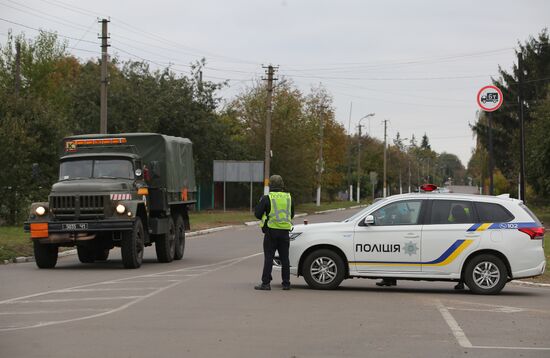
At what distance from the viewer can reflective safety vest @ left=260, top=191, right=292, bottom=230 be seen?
48.8 ft

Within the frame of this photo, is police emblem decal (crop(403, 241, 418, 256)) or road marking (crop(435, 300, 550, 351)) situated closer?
road marking (crop(435, 300, 550, 351))

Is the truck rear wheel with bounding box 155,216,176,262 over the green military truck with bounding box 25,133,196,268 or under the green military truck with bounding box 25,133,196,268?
under

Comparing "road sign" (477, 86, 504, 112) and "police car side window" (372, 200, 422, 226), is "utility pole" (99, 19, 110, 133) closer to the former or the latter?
"road sign" (477, 86, 504, 112)

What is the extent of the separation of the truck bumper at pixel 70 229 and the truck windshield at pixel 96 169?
147 cm

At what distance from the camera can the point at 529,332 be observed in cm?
1063

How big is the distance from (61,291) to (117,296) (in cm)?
123

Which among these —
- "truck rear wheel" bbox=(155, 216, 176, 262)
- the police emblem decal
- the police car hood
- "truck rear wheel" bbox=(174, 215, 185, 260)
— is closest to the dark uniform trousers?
the police car hood

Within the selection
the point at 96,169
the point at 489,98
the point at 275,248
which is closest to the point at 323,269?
the point at 275,248

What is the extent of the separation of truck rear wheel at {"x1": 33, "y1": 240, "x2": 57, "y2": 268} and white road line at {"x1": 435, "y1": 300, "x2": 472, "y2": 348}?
372 inches

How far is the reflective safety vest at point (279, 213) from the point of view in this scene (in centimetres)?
1488

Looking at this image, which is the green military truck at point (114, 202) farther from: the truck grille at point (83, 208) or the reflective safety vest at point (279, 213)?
the reflective safety vest at point (279, 213)

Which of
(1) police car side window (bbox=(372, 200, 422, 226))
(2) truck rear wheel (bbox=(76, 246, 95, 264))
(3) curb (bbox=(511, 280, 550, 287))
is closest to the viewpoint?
(1) police car side window (bbox=(372, 200, 422, 226))

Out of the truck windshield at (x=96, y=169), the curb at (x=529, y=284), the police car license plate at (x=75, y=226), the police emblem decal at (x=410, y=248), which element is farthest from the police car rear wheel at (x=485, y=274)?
the truck windshield at (x=96, y=169)

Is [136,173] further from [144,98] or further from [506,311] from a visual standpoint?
[144,98]
